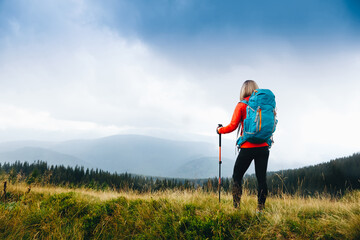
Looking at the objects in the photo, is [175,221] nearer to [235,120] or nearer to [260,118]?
[235,120]

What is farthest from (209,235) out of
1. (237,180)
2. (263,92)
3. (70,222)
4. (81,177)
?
(81,177)

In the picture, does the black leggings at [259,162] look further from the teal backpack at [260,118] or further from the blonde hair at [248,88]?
the blonde hair at [248,88]

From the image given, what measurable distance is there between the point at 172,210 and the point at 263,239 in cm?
213

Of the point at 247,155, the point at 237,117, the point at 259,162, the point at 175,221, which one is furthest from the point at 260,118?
the point at 175,221

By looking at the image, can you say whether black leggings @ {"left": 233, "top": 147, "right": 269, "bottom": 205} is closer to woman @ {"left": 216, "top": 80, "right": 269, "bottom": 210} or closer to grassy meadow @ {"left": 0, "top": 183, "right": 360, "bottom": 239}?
woman @ {"left": 216, "top": 80, "right": 269, "bottom": 210}

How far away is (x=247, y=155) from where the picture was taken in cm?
470

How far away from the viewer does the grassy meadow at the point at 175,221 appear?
3750mm

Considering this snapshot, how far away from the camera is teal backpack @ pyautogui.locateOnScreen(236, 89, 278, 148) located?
4461mm

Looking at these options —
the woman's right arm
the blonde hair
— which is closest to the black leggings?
the woman's right arm

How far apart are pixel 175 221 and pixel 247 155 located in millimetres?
2266

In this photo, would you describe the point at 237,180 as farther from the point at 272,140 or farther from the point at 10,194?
the point at 10,194

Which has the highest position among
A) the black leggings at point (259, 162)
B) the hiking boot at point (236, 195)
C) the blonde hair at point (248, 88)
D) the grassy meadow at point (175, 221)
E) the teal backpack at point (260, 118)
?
the blonde hair at point (248, 88)

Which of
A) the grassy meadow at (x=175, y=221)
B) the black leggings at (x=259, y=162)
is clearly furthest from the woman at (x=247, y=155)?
the grassy meadow at (x=175, y=221)

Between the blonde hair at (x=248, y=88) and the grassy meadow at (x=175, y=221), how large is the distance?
276cm
